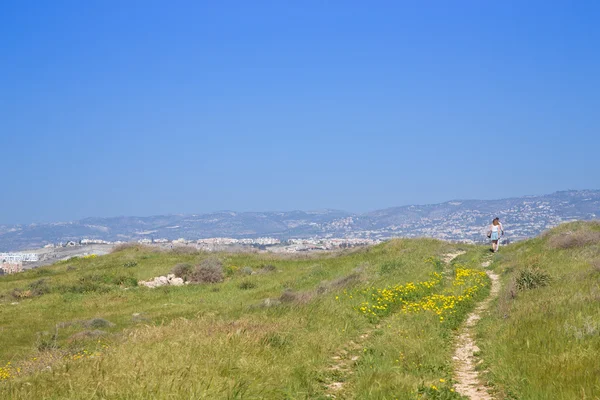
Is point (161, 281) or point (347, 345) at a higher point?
point (347, 345)

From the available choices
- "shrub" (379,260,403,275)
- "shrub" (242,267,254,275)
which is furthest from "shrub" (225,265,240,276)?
"shrub" (379,260,403,275)

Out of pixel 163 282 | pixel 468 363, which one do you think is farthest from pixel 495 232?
pixel 468 363

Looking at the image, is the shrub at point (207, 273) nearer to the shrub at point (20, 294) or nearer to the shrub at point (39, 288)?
the shrub at point (39, 288)

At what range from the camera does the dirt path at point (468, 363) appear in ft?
34.8

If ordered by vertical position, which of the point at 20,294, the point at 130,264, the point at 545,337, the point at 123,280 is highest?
the point at 545,337

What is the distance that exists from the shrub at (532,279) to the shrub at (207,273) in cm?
2414

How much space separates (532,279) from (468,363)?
908 centimetres

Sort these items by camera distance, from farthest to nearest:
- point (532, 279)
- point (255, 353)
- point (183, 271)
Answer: point (183, 271) → point (532, 279) → point (255, 353)

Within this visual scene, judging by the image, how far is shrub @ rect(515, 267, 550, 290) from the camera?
20375 mm

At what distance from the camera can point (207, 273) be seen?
4153 centimetres

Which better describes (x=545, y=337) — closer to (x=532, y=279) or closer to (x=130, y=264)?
(x=532, y=279)

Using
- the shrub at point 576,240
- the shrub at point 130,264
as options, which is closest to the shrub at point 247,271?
the shrub at point 130,264

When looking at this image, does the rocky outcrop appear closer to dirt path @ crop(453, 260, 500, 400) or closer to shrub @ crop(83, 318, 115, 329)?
shrub @ crop(83, 318, 115, 329)

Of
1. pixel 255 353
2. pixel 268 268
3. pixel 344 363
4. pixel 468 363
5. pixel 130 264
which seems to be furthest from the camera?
pixel 130 264
